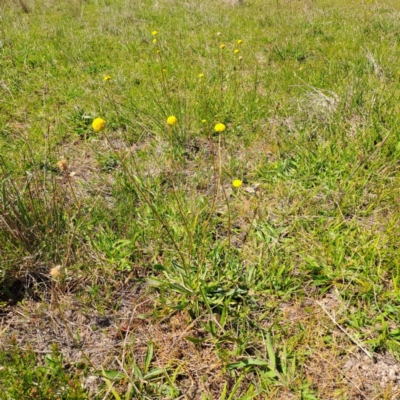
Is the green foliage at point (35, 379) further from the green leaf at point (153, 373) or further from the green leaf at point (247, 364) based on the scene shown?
the green leaf at point (247, 364)

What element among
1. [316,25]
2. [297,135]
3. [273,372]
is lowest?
[273,372]

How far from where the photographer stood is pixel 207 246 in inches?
75.9

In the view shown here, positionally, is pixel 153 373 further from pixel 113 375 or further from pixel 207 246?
pixel 207 246

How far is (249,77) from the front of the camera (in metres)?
3.98

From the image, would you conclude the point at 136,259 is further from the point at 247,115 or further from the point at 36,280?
the point at 247,115

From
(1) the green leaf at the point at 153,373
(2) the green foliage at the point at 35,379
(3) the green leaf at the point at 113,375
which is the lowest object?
(1) the green leaf at the point at 153,373

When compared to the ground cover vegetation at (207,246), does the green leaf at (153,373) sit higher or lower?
lower

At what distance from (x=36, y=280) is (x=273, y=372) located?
50.1 inches

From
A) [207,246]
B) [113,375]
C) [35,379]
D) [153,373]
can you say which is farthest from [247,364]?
[35,379]

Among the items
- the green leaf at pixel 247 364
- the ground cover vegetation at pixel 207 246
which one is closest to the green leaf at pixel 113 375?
the ground cover vegetation at pixel 207 246

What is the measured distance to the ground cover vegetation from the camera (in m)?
1.41

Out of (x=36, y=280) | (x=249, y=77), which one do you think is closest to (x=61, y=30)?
(x=249, y=77)

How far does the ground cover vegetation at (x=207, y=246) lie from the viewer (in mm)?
1413

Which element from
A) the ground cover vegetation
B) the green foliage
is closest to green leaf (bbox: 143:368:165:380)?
the ground cover vegetation
